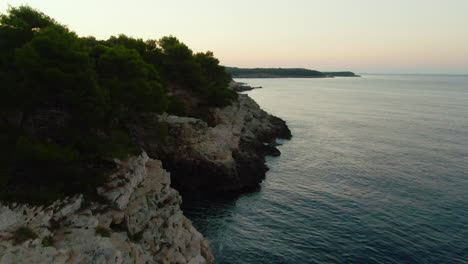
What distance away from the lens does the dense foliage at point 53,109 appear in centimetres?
2320

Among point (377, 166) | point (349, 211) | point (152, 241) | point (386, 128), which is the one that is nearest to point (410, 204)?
point (349, 211)

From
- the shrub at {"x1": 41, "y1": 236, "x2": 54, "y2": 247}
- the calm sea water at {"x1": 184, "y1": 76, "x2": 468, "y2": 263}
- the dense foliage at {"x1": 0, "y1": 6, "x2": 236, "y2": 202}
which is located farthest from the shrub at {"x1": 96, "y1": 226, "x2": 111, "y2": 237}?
the calm sea water at {"x1": 184, "y1": 76, "x2": 468, "y2": 263}

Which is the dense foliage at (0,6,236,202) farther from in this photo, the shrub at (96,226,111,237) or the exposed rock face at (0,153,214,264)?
the shrub at (96,226,111,237)

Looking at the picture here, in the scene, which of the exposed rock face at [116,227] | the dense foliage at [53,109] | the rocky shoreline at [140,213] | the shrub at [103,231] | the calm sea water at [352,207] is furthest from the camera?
the calm sea water at [352,207]

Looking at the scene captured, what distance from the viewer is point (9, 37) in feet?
97.1

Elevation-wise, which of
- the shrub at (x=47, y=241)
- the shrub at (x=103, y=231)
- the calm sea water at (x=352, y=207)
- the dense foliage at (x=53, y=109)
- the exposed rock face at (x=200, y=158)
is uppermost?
the dense foliage at (x=53, y=109)

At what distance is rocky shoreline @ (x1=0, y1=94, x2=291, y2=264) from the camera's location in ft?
65.4

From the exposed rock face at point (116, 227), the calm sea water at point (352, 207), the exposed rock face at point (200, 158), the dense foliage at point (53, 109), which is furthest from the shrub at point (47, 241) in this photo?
the exposed rock face at point (200, 158)

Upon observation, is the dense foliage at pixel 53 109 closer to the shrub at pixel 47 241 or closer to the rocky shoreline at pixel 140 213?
the rocky shoreline at pixel 140 213

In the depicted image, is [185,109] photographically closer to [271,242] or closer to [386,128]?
[271,242]

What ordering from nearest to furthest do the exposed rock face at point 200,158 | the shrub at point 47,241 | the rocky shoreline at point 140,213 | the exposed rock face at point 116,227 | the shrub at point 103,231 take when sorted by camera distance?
the exposed rock face at point 116,227
the shrub at point 47,241
the rocky shoreline at point 140,213
the shrub at point 103,231
the exposed rock face at point 200,158

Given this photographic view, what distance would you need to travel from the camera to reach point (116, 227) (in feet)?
80.1

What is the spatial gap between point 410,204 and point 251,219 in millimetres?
→ 18649

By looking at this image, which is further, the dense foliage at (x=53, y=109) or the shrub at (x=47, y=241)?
the dense foliage at (x=53, y=109)
